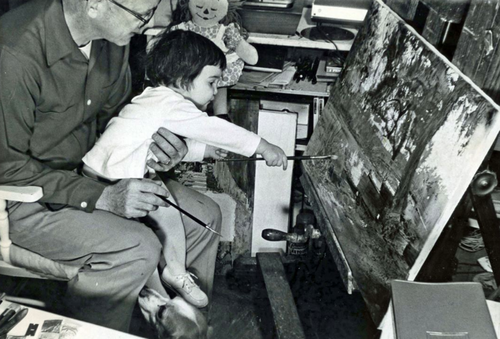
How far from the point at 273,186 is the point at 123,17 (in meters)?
0.99

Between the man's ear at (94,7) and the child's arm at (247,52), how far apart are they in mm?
601

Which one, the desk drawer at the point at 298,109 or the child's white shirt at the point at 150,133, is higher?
the child's white shirt at the point at 150,133

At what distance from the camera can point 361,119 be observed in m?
1.69

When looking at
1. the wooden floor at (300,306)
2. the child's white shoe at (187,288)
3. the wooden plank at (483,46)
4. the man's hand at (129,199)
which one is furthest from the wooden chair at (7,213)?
the wooden plank at (483,46)

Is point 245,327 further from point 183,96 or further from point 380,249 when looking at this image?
point 183,96

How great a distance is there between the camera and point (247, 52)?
6.45ft

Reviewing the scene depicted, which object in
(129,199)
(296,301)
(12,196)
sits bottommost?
(296,301)

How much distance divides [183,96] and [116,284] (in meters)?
0.62

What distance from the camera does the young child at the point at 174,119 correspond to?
1644mm

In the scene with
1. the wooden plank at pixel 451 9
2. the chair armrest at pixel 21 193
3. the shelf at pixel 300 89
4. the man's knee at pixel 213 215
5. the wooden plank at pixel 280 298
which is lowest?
the wooden plank at pixel 280 298

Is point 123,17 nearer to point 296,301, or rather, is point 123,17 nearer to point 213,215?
point 213,215

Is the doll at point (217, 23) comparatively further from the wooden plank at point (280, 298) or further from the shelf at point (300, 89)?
the wooden plank at point (280, 298)

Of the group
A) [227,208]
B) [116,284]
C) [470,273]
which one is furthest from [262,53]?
[470,273]

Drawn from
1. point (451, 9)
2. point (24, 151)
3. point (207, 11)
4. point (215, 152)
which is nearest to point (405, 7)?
point (451, 9)
